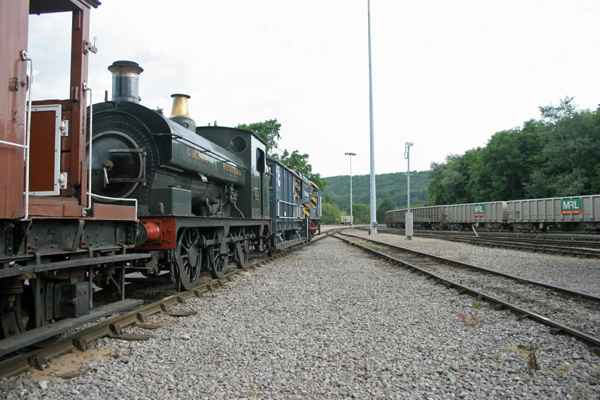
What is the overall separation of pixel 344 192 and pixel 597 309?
422 ft

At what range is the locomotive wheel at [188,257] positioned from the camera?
580cm

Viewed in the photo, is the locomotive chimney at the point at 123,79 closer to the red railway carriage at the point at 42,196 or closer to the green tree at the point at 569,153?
the red railway carriage at the point at 42,196

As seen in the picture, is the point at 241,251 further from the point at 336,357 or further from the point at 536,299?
the point at 536,299

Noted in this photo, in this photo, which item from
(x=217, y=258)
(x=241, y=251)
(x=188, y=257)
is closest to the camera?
(x=188, y=257)

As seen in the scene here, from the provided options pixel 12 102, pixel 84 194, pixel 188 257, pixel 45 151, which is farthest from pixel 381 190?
pixel 12 102

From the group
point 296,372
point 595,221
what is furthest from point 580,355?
point 595,221

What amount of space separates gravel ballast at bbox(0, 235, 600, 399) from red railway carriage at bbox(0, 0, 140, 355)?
1.68 ft

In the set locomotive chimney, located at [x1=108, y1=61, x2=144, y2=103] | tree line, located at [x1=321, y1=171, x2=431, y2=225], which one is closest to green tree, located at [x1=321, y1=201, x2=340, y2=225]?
tree line, located at [x1=321, y1=171, x2=431, y2=225]

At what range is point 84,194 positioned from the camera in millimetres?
3270

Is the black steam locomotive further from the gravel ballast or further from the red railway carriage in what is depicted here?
the gravel ballast

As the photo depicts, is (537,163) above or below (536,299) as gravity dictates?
above

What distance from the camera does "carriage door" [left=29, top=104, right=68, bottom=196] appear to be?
9.95ft

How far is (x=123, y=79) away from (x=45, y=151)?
326cm

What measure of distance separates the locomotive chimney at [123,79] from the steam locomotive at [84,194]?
0.02m
